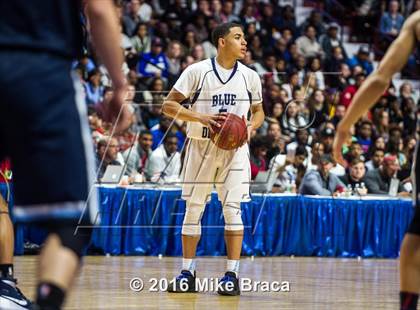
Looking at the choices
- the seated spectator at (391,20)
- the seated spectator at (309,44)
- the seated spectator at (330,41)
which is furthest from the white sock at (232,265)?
the seated spectator at (391,20)

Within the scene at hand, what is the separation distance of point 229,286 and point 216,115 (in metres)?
1.48

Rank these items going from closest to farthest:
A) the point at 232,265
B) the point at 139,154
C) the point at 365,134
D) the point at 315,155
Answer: the point at 232,265, the point at 139,154, the point at 315,155, the point at 365,134

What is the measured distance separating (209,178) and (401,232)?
591cm

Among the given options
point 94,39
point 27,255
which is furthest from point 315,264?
Result: point 94,39

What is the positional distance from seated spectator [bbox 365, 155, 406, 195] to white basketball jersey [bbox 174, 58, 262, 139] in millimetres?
6045

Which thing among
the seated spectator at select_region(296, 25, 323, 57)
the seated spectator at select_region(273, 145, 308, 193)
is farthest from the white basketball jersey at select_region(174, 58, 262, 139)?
the seated spectator at select_region(296, 25, 323, 57)

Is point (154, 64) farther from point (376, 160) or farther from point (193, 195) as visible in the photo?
point (193, 195)

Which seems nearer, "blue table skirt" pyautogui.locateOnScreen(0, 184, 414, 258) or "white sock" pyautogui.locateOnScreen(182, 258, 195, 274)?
"white sock" pyautogui.locateOnScreen(182, 258, 195, 274)

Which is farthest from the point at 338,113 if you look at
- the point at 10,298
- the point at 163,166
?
the point at 10,298

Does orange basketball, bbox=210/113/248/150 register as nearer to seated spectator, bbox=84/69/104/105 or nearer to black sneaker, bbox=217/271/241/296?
black sneaker, bbox=217/271/241/296

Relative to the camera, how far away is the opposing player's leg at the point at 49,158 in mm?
3951

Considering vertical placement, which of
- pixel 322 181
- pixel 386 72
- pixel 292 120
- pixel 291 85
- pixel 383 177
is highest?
pixel 386 72

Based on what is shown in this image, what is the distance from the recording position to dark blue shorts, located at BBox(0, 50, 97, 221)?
3951 mm

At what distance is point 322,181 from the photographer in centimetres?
1438
